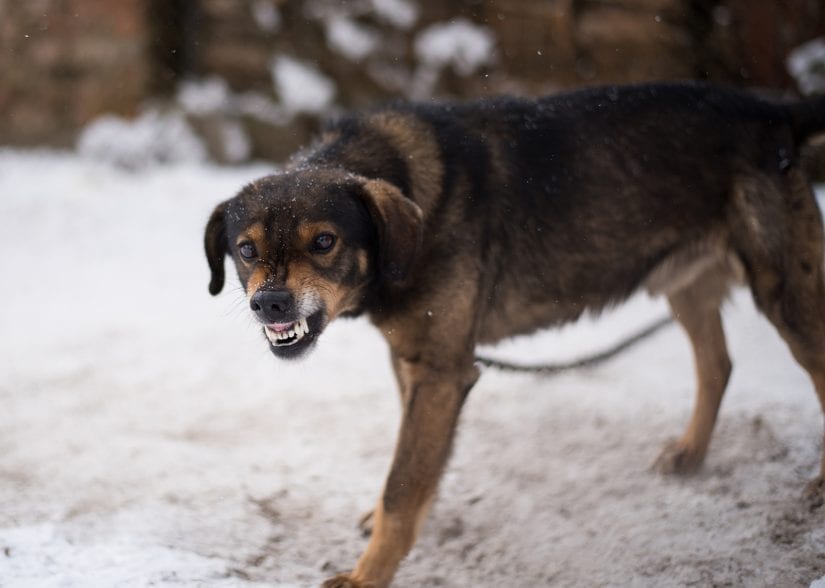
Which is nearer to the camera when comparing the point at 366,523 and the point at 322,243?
the point at 322,243

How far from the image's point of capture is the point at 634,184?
399 centimetres

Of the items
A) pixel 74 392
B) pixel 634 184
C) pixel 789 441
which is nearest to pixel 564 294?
pixel 634 184

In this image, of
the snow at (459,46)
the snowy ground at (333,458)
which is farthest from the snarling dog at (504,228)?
the snow at (459,46)

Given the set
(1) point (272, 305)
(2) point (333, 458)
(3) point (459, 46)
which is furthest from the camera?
(3) point (459, 46)

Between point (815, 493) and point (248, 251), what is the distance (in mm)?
2700

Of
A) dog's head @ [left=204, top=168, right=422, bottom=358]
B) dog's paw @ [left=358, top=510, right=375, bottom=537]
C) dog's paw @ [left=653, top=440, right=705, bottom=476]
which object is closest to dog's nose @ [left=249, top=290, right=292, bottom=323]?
dog's head @ [left=204, top=168, right=422, bottom=358]

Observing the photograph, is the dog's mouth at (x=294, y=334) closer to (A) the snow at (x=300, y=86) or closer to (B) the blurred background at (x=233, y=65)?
(B) the blurred background at (x=233, y=65)

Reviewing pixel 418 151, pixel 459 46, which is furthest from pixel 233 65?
pixel 418 151

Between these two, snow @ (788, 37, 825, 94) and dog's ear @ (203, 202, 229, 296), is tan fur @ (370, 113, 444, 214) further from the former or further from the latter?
snow @ (788, 37, 825, 94)

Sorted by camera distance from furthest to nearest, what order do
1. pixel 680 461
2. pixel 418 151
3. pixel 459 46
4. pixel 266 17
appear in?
pixel 266 17 < pixel 459 46 < pixel 680 461 < pixel 418 151

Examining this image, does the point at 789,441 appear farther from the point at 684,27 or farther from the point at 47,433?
the point at 684,27

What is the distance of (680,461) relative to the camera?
14.5ft

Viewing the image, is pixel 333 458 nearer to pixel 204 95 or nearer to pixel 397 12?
pixel 397 12

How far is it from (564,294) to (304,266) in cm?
136
